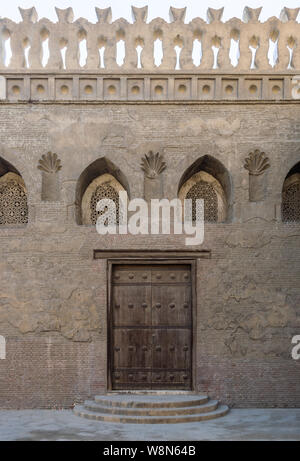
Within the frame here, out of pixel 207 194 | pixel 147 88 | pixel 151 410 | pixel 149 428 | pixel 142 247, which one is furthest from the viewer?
pixel 207 194

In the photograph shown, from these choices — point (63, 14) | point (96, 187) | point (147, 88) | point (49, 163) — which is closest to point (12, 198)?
point (49, 163)

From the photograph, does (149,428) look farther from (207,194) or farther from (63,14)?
(63,14)

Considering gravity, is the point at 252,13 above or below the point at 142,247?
above

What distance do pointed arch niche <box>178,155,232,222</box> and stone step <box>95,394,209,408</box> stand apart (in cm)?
276

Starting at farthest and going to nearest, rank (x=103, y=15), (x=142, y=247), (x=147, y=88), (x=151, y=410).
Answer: (x=103, y=15) → (x=147, y=88) → (x=142, y=247) → (x=151, y=410)

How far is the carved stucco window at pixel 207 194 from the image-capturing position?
34.1ft

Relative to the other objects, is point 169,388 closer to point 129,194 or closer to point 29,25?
point 129,194

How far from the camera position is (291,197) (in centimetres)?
1046

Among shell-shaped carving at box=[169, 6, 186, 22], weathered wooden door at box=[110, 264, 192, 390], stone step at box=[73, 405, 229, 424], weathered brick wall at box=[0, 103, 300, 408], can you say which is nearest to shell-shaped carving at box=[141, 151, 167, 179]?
weathered brick wall at box=[0, 103, 300, 408]

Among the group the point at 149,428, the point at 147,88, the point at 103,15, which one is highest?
the point at 103,15

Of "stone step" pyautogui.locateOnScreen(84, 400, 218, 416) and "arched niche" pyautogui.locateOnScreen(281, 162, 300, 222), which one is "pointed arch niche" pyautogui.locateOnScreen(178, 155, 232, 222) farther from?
"stone step" pyautogui.locateOnScreen(84, 400, 218, 416)

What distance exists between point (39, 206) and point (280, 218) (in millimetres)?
3637

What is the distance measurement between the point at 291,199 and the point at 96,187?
311 cm

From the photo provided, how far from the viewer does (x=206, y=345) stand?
9688mm
